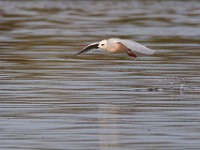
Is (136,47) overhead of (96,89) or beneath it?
overhead

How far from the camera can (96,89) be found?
648 inches

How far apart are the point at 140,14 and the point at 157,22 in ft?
12.9

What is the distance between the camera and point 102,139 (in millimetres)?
11742

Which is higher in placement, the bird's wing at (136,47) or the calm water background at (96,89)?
the bird's wing at (136,47)

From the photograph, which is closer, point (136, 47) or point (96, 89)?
point (136, 47)

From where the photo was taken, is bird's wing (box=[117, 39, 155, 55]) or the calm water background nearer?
the calm water background

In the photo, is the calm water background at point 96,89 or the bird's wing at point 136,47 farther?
the bird's wing at point 136,47

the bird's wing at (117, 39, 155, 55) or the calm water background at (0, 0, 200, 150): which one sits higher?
the bird's wing at (117, 39, 155, 55)

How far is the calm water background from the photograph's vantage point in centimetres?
1185

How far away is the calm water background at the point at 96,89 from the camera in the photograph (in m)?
11.9

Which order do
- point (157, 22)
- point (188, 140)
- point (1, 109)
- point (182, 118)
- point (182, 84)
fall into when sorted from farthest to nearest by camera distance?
point (157, 22), point (182, 84), point (1, 109), point (182, 118), point (188, 140)

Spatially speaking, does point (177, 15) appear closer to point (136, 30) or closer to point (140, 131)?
point (136, 30)

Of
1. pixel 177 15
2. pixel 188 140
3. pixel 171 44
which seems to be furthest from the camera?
pixel 177 15

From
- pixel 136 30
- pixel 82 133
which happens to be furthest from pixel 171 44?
pixel 82 133
